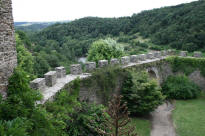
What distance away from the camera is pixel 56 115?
17.6 ft

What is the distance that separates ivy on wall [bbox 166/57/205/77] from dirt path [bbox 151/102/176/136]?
3.43 m

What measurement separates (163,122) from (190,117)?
5.67 feet

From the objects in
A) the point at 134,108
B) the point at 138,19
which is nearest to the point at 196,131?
the point at 134,108

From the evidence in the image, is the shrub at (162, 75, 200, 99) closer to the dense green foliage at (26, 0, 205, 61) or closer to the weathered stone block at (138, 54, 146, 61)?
the weathered stone block at (138, 54, 146, 61)

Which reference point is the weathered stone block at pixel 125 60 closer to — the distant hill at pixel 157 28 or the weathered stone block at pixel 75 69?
the weathered stone block at pixel 75 69

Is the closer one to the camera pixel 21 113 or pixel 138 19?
pixel 21 113

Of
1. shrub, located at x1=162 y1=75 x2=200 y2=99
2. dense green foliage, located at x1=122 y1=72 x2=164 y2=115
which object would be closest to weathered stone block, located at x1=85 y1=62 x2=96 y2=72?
dense green foliage, located at x1=122 y1=72 x2=164 y2=115

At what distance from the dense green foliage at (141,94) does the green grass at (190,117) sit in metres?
1.58

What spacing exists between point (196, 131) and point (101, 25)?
98.6 ft

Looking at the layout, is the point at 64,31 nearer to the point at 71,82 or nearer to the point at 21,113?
the point at 71,82

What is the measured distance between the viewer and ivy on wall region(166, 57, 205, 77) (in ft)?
44.7

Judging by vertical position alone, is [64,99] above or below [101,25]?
A: below

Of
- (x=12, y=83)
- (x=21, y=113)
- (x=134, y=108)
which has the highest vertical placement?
(x=12, y=83)

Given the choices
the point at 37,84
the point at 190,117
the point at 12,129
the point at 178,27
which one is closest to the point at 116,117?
the point at 12,129
